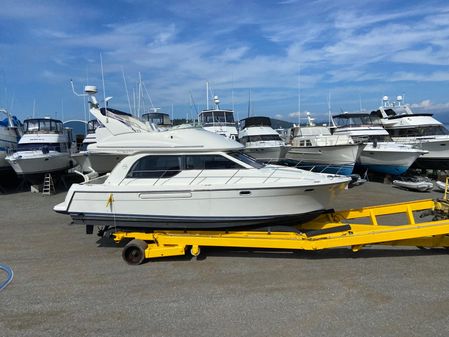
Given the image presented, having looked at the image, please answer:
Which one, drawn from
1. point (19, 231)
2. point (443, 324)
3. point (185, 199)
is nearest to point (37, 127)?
point (19, 231)

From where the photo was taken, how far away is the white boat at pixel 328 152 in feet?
50.1

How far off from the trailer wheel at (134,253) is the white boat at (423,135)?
16.2 metres

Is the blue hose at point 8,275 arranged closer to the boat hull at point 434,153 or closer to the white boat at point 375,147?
the white boat at point 375,147

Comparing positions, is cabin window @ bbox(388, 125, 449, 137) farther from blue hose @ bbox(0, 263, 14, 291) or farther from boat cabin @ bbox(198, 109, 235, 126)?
blue hose @ bbox(0, 263, 14, 291)

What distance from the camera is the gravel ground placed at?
3.90 meters

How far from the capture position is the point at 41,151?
1532cm

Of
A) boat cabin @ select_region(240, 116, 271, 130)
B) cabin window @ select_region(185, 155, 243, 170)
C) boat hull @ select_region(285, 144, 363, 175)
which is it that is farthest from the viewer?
boat cabin @ select_region(240, 116, 271, 130)

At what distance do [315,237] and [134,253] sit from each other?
2840mm

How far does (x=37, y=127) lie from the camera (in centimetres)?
1711

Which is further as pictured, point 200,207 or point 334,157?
point 334,157

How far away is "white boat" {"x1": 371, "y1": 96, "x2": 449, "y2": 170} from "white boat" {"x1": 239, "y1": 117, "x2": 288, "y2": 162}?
669 cm

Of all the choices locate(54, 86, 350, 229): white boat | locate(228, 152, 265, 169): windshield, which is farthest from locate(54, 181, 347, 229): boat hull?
locate(228, 152, 265, 169): windshield

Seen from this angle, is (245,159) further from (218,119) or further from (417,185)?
(218,119)

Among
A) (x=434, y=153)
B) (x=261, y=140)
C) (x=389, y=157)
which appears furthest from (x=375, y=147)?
(x=261, y=140)
